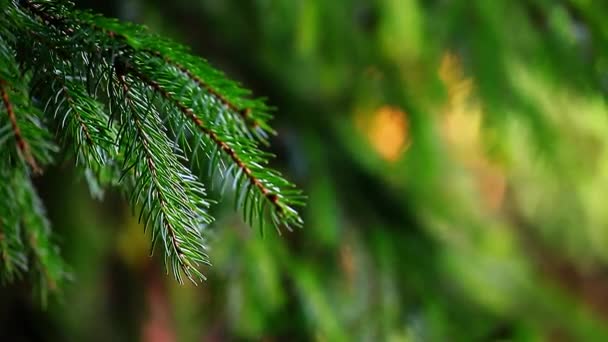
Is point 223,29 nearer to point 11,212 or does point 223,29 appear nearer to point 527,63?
point 527,63

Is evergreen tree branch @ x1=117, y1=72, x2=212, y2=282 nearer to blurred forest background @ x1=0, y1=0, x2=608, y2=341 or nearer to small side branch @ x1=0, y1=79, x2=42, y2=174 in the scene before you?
small side branch @ x1=0, y1=79, x2=42, y2=174

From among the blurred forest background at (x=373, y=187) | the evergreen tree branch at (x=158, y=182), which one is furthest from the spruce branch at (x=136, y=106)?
the blurred forest background at (x=373, y=187)

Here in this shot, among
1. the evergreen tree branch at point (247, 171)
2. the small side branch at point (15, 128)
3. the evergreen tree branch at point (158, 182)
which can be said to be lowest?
the small side branch at point (15, 128)

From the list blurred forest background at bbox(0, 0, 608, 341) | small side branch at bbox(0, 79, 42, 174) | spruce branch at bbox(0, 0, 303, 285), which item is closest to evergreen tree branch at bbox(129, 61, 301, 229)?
spruce branch at bbox(0, 0, 303, 285)

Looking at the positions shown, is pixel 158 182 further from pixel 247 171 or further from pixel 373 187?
pixel 373 187

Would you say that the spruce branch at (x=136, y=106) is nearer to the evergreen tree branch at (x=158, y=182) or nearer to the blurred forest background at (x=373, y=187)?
the evergreen tree branch at (x=158, y=182)

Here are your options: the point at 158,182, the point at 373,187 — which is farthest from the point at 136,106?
the point at 373,187

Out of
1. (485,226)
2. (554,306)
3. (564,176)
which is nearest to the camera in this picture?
(564,176)

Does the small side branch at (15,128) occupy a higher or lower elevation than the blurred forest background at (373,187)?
lower

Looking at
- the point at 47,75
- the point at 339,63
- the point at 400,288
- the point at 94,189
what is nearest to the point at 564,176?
the point at 400,288
